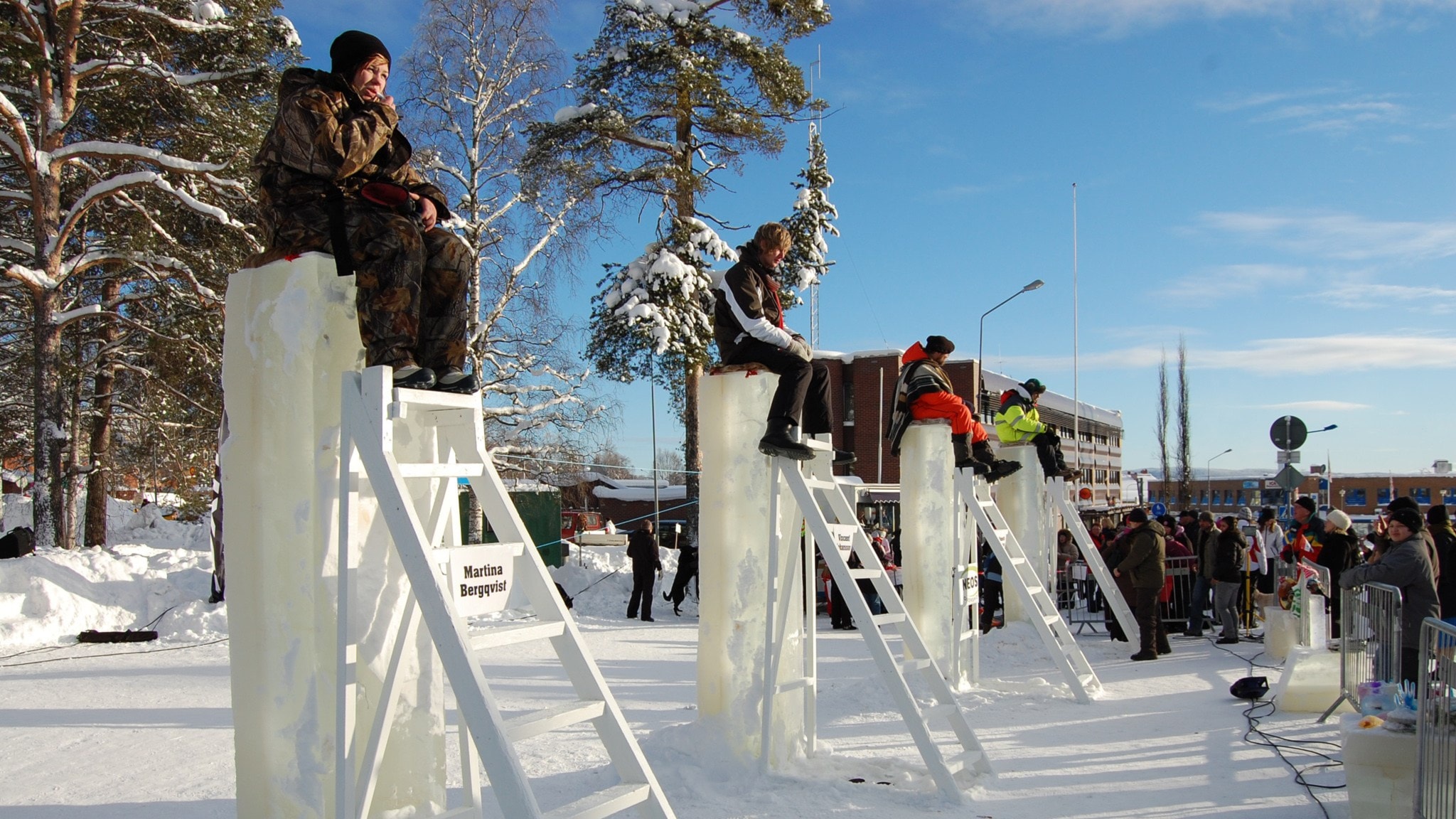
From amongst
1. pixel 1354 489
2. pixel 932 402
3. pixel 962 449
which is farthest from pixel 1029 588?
pixel 1354 489

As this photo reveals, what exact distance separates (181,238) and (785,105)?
1218cm

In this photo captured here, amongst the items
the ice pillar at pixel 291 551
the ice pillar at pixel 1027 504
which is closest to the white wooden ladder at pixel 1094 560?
the ice pillar at pixel 1027 504

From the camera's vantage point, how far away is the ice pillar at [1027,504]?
1366 cm

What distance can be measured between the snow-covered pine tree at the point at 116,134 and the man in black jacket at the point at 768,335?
11.7 m

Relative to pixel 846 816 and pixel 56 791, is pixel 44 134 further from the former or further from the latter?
pixel 846 816

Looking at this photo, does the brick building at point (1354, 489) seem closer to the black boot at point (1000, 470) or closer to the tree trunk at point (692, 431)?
the tree trunk at point (692, 431)

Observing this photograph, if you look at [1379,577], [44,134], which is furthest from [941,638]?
[44,134]

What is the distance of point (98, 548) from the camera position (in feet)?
50.5

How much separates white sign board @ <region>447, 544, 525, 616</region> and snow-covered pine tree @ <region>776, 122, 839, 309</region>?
668 inches

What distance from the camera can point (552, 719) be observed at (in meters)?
3.47

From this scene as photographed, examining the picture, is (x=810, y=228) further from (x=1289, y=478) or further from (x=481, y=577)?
(x=481, y=577)

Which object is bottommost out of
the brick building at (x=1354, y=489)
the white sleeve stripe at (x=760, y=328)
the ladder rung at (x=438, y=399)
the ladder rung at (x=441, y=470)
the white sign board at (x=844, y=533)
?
the brick building at (x=1354, y=489)

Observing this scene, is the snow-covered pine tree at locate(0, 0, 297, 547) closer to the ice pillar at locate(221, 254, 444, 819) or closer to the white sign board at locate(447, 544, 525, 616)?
the ice pillar at locate(221, 254, 444, 819)

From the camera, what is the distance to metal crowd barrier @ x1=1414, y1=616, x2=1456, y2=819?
4.34 metres
